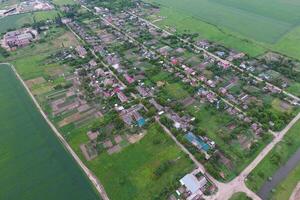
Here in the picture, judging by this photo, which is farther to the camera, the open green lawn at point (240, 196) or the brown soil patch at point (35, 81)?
the brown soil patch at point (35, 81)

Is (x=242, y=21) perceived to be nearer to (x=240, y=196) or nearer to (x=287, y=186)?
(x=287, y=186)

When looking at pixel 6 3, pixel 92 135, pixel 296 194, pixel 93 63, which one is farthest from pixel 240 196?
pixel 6 3

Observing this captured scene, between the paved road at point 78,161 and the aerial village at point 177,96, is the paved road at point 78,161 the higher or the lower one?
the lower one

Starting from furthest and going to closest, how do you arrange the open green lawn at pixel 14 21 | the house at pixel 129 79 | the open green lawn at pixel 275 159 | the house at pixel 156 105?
the open green lawn at pixel 14 21 < the house at pixel 129 79 < the house at pixel 156 105 < the open green lawn at pixel 275 159

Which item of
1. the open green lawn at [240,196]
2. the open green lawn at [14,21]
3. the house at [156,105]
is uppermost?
the open green lawn at [240,196]

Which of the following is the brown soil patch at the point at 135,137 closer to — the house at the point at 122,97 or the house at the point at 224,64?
the house at the point at 122,97

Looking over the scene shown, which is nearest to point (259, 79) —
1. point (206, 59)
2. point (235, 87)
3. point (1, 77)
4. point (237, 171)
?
point (235, 87)

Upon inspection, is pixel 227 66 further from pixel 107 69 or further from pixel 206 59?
pixel 107 69

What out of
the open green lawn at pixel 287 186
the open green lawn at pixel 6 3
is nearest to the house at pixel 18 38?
the open green lawn at pixel 6 3
